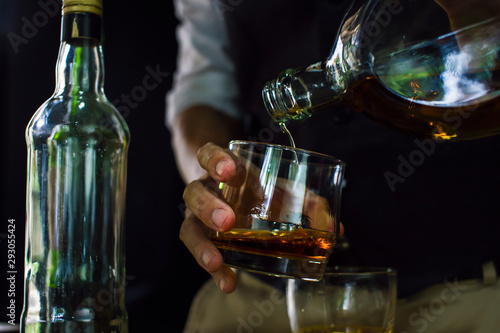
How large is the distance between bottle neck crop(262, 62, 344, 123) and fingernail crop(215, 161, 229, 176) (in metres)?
0.11

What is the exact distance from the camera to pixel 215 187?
666mm

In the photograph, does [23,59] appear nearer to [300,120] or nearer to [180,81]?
[180,81]

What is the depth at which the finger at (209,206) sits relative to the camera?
0.54 meters

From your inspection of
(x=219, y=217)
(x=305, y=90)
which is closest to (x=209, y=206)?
(x=219, y=217)

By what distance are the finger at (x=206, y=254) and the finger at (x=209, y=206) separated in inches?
1.7

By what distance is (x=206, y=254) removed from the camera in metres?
0.61

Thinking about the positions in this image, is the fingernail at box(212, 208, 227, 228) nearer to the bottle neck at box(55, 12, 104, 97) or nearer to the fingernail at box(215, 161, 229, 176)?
the fingernail at box(215, 161, 229, 176)

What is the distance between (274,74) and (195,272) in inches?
80.0

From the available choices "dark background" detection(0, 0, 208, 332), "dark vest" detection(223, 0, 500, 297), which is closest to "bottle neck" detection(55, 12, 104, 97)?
"dark vest" detection(223, 0, 500, 297)

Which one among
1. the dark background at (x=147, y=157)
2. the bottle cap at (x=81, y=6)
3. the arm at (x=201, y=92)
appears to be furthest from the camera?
the dark background at (x=147, y=157)

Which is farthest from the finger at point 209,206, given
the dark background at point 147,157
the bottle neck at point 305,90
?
the dark background at point 147,157

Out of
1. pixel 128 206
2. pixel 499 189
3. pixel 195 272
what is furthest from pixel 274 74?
pixel 195 272

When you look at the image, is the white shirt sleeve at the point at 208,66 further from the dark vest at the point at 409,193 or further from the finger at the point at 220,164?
the finger at the point at 220,164

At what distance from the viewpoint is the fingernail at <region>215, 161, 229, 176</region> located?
56cm
